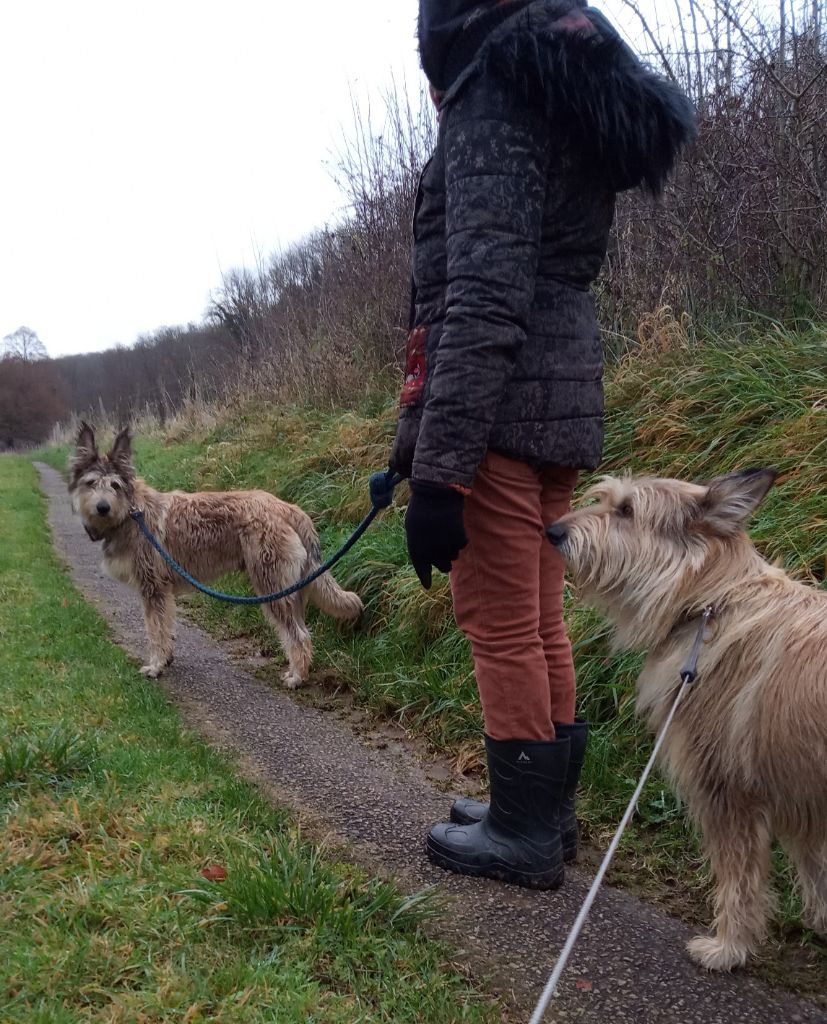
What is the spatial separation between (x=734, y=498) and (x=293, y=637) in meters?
3.46

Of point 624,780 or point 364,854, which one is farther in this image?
point 624,780

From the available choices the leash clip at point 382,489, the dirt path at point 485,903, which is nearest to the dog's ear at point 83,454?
the dirt path at point 485,903

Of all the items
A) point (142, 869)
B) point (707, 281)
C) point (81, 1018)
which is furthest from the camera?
point (707, 281)

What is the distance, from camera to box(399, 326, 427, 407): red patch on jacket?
247 cm

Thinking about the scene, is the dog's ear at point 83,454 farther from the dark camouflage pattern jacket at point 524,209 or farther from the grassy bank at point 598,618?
the dark camouflage pattern jacket at point 524,209

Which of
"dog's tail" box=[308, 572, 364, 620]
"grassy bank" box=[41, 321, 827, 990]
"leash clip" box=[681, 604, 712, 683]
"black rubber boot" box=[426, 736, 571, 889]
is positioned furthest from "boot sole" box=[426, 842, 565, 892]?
"dog's tail" box=[308, 572, 364, 620]

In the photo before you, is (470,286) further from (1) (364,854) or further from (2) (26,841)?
(2) (26,841)

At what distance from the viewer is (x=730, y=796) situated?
7.16ft

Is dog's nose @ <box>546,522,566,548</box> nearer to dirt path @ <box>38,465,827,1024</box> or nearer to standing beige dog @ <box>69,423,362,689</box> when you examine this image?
dirt path @ <box>38,465,827,1024</box>

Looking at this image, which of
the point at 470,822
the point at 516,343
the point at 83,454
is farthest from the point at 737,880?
the point at 83,454

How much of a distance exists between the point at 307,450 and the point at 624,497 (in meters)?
6.55

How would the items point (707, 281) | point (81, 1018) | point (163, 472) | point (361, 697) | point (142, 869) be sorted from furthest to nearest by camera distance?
1. point (163, 472)
2. point (707, 281)
3. point (361, 697)
4. point (142, 869)
5. point (81, 1018)

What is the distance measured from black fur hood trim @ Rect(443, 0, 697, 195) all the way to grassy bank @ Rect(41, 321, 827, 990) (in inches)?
76.8

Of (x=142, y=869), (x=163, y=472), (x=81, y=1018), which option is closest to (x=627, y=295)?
(x=142, y=869)
